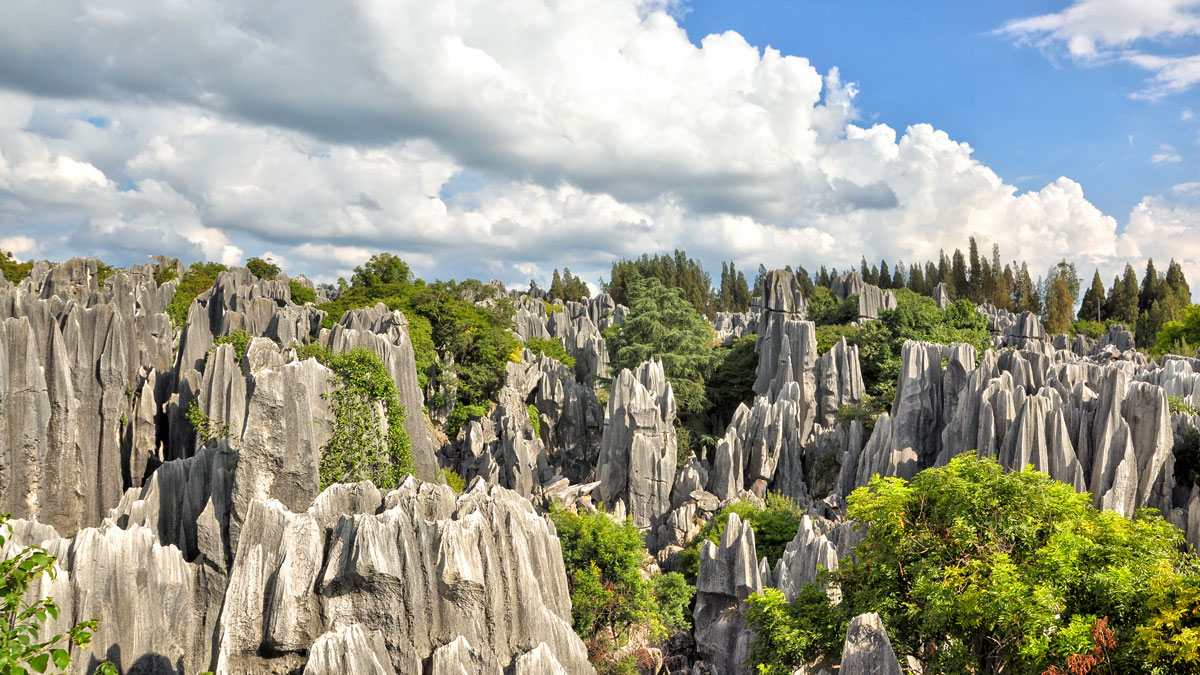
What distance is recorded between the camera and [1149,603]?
10.6m

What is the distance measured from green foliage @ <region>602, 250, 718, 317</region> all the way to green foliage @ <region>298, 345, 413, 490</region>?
233ft

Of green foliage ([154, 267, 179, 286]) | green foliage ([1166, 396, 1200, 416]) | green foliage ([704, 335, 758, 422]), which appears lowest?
green foliage ([704, 335, 758, 422])

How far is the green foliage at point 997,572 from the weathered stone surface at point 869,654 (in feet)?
9.12

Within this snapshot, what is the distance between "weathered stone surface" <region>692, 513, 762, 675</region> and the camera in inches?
847

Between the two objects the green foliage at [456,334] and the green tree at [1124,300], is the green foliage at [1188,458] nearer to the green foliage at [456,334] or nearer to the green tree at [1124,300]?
the green foliage at [456,334]

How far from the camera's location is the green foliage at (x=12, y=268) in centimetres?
5229

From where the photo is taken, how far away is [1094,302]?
9325cm

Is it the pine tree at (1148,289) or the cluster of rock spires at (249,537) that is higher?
the pine tree at (1148,289)

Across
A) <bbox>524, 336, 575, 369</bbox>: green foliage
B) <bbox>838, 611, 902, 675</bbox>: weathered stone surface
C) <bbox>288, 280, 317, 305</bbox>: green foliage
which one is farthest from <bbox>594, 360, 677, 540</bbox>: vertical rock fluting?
<bbox>288, 280, 317, 305</bbox>: green foliage

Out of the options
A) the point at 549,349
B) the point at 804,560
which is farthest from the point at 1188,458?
the point at 549,349

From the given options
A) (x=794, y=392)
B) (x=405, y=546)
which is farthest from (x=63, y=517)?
(x=794, y=392)

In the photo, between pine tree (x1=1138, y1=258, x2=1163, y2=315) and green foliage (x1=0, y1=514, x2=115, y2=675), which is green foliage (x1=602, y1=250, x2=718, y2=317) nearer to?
pine tree (x1=1138, y1=258, x2=1163, y2=315)

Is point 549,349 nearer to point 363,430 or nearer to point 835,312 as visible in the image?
point 835,312

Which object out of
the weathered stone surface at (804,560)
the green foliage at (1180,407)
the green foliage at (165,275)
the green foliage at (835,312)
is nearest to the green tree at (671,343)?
the green foliage at (835,312)
